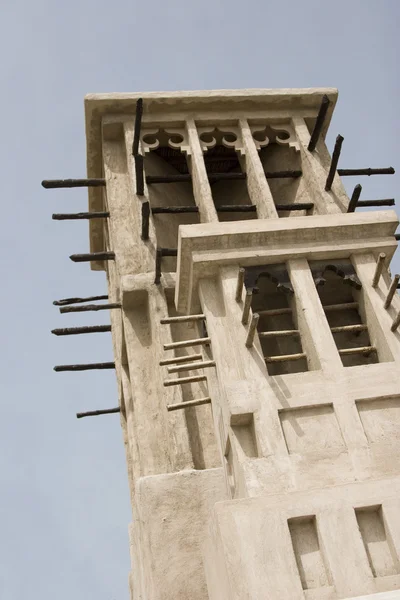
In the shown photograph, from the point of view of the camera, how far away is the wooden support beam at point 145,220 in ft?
33.0

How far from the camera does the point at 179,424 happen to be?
9023mm

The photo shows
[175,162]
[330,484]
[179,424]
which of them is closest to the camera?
[330,484]

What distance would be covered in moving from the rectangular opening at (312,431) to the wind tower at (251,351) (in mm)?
15

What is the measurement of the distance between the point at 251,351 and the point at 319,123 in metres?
5.10

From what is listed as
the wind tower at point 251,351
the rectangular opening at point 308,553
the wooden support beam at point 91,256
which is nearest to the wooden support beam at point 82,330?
the wind tower at point 251,351

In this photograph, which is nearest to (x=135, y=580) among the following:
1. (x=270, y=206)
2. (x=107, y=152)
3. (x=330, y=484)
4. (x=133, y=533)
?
(x=133, y=533)

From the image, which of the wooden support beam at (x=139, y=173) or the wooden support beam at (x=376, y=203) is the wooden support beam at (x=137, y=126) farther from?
the wooden support beam at (x=376, y=203)

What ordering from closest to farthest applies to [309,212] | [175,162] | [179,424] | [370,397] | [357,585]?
[357,585], [370,397], [179,424], [309,212], [175,162]

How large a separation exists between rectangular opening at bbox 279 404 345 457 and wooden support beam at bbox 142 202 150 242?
399 cm

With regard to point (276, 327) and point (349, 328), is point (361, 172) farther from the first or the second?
point (349, 328)

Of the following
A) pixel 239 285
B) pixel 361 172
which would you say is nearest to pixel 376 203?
pixel 361 172

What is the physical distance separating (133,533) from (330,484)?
4687 millimetres

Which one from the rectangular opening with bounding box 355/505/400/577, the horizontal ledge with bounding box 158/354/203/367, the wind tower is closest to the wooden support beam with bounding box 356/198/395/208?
the wind tower

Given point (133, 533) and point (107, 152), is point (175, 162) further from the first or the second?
point (133, 533)
